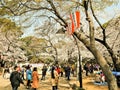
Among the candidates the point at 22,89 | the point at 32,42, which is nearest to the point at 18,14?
the point at 22,89

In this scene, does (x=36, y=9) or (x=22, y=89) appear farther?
(x=22, y=89)

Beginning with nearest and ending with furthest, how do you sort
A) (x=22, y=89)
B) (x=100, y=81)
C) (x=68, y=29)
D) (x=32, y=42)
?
(x=68, y=29), (x=22, y=89), (x=100, y=81), (x=32, y=42)

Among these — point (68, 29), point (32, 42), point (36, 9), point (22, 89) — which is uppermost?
point (32, 42)

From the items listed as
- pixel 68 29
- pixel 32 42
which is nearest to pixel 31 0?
pixel 68 29

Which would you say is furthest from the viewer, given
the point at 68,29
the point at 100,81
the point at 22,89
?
the point at 100,81

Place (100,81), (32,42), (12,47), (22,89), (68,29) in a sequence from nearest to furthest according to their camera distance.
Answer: (68,29), (22,89), (100,81), (12,47), (32,42)

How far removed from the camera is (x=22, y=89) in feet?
69.0

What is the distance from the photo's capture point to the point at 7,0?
15938mm

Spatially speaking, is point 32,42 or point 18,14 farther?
point 32,42

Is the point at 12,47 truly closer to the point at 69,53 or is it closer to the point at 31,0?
the point at 69,53

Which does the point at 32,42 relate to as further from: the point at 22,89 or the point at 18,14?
the point at 18,14

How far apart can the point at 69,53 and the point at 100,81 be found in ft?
98.7

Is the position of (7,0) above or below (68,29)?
above

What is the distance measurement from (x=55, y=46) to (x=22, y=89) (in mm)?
35604
